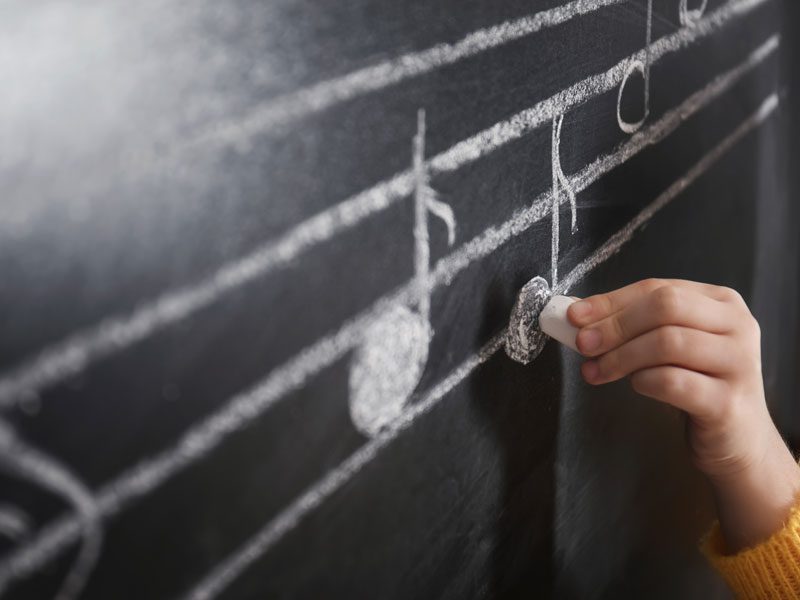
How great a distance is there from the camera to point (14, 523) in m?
0.30

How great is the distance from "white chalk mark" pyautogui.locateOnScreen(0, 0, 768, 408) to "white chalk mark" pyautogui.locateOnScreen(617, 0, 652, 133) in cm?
7

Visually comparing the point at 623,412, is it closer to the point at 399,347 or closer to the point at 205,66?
the point at 399,347

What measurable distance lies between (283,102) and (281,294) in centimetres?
9

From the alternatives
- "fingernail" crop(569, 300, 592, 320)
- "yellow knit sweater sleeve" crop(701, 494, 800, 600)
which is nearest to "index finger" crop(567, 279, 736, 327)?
"fingernail" crop(569, 300, 592, 320)

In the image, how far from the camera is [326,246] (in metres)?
0.41

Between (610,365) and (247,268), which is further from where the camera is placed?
(610,365)

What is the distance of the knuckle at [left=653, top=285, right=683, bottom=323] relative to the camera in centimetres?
61

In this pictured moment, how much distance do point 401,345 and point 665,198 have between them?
0.45 metres

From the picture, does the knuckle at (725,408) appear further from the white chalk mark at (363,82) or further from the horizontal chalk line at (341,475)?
the white chalk mark at (363,82)

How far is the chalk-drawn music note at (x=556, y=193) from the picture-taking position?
600mm

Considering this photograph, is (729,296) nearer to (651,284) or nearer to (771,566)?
(651,284)

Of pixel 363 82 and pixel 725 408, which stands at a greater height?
pixel 363 82

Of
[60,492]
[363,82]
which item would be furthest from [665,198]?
[60,492]

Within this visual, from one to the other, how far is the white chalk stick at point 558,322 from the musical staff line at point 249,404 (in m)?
0.06
